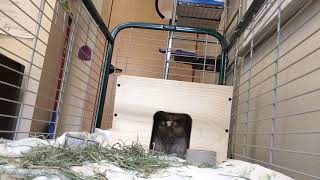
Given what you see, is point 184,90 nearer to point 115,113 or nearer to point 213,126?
point 213,126

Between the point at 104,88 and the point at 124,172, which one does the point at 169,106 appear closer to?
the point at 104,88

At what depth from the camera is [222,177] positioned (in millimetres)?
698

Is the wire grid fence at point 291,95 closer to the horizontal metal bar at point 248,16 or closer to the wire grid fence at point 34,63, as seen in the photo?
the horizontal metal bar at point 248,16

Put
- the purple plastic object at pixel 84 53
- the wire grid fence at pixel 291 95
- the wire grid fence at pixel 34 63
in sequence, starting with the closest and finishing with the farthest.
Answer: the wire grid fence at pixel 291 95 < the wire grid fence at pixel 34 63 < the purple plastic object at pixel 84 53

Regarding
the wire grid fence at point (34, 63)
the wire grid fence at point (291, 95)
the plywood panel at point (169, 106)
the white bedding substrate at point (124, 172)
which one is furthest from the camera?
the wire grid fence at point (34, 63)

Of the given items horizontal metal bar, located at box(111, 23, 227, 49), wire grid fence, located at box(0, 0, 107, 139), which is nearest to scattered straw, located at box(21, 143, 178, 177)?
wire grid fence, located at box(0, 0, 107, 139)

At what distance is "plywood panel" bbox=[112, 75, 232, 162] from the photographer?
127cm

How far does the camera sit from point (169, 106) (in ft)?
4.26

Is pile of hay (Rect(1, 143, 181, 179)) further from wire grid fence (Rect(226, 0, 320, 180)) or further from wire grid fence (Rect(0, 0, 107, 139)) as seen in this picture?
wire grid fence (Rect(0, 0, 107, 139))

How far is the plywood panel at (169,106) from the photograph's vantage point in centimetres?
127

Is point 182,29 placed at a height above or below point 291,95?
above

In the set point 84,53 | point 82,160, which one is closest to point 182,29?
point 84,53

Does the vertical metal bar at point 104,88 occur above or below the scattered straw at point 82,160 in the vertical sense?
above

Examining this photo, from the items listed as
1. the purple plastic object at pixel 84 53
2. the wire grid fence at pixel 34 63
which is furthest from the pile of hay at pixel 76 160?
the purple plastic object at pixel 84 53
